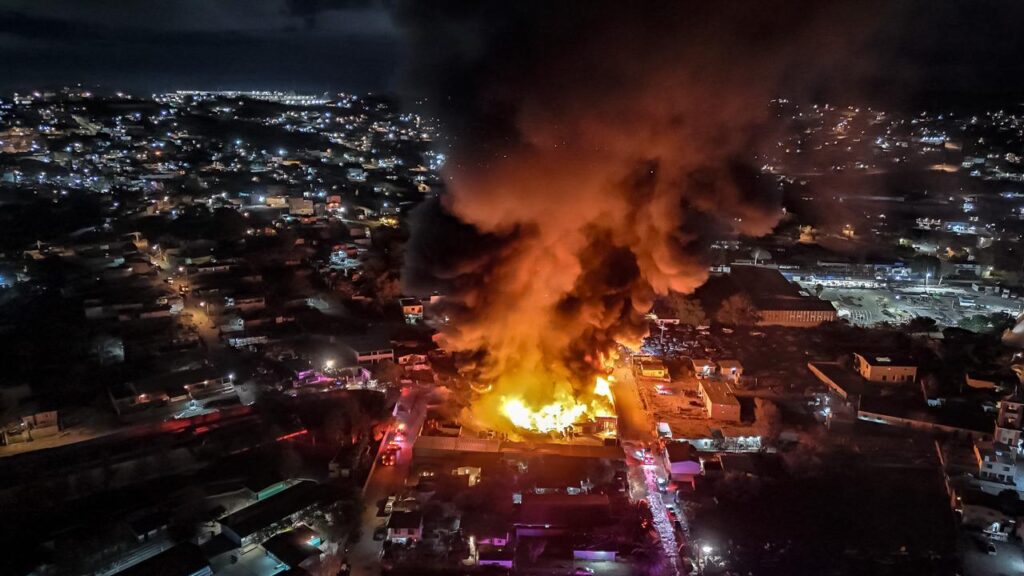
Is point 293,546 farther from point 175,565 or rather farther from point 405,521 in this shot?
point 405,521

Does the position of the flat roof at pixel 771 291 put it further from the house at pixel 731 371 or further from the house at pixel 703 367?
the house at pixel 703 367

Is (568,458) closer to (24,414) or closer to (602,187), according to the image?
(602,187)

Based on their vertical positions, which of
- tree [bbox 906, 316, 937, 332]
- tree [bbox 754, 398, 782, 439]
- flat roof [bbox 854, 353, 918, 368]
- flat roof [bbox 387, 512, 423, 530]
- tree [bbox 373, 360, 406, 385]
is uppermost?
tree [bbox 906, 316, 937, 332]

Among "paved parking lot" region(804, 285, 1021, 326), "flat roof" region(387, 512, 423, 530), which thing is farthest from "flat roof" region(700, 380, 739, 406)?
"paved parking lot" region(804, 285, 1021, 326)

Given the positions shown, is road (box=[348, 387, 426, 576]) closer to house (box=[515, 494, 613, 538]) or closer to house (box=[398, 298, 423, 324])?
house (box=[515, 494, 613, 538])

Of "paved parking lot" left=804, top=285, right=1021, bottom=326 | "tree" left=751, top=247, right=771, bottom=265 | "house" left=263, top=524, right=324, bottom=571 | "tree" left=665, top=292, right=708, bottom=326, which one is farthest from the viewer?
"tree" left=751, top=247, right=771, bottom=265

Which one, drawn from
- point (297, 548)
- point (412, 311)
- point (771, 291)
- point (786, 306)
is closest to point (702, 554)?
point (297, 548)

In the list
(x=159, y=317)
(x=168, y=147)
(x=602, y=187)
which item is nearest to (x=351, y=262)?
(x=159, y=317)
